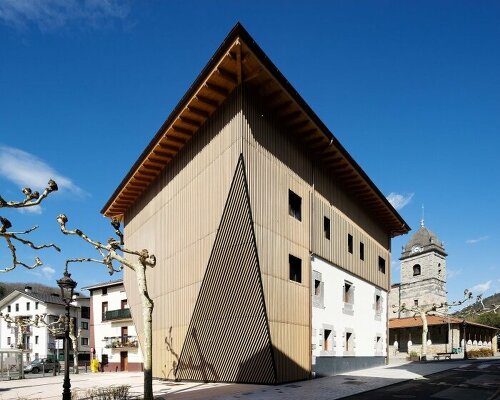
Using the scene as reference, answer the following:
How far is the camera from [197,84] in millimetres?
16609

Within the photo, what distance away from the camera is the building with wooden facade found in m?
17.0

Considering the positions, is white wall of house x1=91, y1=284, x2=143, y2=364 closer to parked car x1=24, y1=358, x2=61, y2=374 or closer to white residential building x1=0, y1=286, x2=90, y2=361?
parked car x1=24, y1=358, x2=61, y2=374

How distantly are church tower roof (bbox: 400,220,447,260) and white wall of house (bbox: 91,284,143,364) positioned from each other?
46.6 meters

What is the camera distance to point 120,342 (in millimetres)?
38688

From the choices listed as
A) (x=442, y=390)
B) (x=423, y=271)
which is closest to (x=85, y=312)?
(x=423, y=271)

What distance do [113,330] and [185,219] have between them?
25943mm

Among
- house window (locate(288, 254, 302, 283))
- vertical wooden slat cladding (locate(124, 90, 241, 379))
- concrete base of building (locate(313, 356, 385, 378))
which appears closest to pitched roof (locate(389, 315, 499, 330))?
concrete base of building (locate(313, 356, 385, 378))

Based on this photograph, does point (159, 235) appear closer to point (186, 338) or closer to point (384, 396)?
point (186, 338)

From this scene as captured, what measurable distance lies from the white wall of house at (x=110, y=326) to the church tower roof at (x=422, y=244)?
153 ft

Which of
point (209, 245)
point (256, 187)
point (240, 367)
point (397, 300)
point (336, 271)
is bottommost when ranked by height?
point (397, 300)

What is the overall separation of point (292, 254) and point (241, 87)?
7796 millimetres

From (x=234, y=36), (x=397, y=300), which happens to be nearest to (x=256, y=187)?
(x=234, y=36)

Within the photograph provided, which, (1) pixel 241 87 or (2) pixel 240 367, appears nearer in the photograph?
(1) pixel 241 87

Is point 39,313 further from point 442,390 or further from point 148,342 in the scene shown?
point 442,390
